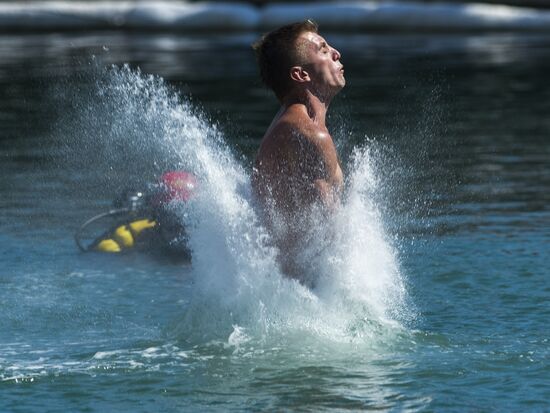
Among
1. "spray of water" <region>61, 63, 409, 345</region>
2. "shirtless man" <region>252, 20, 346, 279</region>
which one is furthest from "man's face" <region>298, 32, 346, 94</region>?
"spray of water" <region>61, 63, 409, 345</region>

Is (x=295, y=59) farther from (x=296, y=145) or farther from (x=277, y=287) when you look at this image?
(x=277, y=287)

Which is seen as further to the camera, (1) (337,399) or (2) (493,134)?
(2) (493,134)

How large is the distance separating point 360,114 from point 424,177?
434 cm

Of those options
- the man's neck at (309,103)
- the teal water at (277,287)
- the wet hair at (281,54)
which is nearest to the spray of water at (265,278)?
the teal water at (277,287)

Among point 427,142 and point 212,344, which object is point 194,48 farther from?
point 212,344

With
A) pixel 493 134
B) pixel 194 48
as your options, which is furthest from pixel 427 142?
pixel 194 48

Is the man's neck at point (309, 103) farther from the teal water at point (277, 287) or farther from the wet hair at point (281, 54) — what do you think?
the teal water at point (277, 287)

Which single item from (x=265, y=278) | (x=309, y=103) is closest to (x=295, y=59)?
(x=309, y=103)

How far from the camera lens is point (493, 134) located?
15.1 metres

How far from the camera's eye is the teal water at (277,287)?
6.54m

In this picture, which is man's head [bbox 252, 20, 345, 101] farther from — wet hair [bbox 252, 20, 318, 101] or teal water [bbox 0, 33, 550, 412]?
teal water [bbox 0, 33, 550, 412]

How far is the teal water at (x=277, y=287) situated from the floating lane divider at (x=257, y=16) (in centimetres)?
1273

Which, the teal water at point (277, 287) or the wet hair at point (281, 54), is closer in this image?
the teal water at point (277, 287)

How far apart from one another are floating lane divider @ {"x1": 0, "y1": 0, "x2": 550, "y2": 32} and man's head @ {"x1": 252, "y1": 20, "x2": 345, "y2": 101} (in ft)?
69.8
